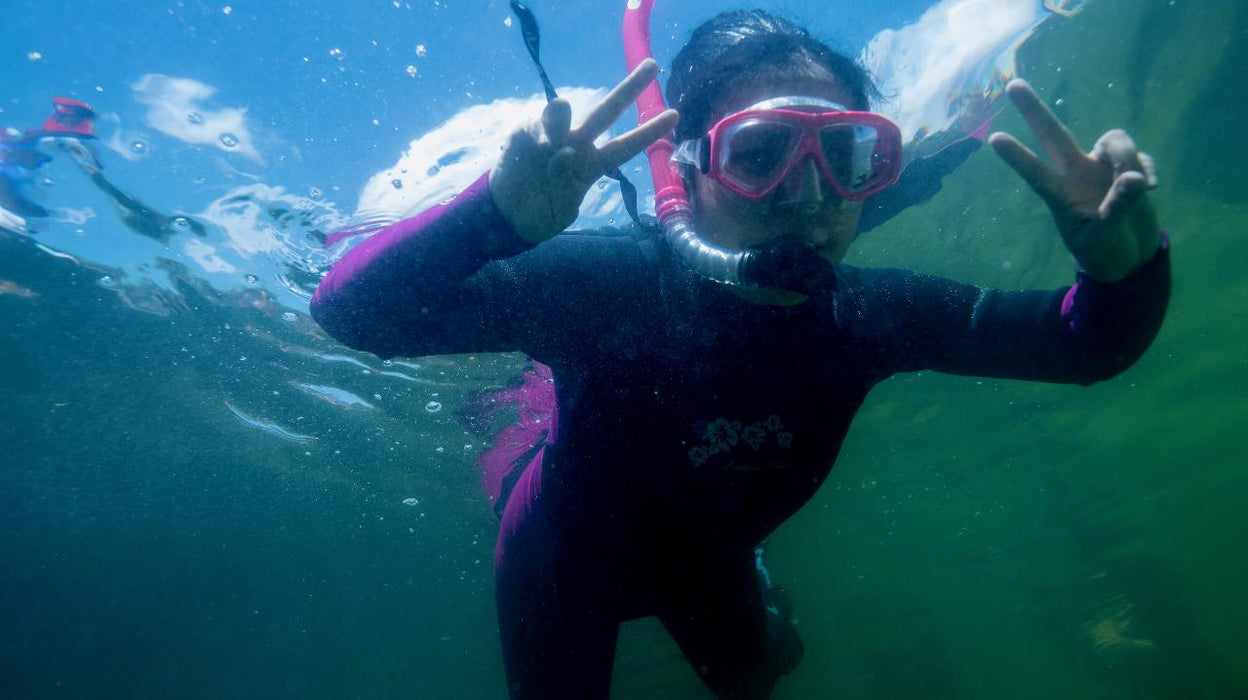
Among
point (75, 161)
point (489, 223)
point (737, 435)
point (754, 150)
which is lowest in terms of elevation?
point (737, 435)

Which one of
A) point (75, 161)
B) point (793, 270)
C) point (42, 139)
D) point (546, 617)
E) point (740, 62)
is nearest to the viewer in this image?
point (793, 270)

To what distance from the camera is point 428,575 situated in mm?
27984

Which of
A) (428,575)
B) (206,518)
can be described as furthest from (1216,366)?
(206,518)

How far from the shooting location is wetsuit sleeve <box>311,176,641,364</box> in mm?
2412

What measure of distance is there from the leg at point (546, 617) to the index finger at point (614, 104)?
2.58 meters

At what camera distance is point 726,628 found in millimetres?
5074

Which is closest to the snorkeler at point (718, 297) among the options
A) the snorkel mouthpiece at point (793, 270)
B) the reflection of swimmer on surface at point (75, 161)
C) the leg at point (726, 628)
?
the snorkel mouthpiece at point (793, 270)

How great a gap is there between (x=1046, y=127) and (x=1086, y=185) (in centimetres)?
30

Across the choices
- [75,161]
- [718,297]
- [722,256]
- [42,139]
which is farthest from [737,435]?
[75,161]

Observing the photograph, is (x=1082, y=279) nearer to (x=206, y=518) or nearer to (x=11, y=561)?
(x=206, y=518)

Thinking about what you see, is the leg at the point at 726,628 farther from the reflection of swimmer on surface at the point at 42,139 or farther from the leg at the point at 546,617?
the reflection of swimmer on surface at the point at 42,139

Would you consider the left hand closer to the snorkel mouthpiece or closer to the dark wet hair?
the snorkel mouthpiece

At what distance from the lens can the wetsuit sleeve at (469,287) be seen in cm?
241

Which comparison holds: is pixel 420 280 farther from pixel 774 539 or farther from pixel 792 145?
pixel 774 539
